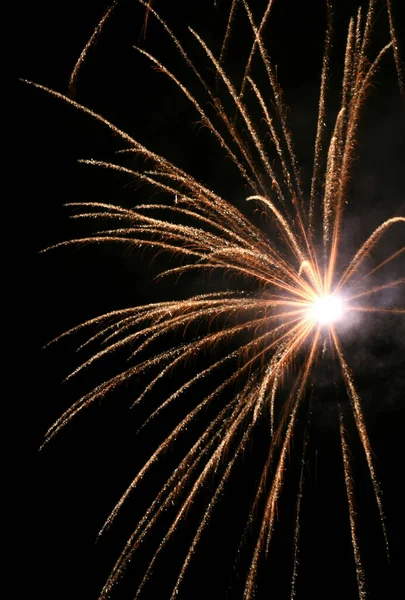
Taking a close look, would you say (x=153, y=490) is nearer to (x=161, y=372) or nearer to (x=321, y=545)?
(x=321, y=545)

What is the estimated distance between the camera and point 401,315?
28.4 ft

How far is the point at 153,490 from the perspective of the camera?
12828 millimetres

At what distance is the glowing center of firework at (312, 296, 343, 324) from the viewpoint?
6734 mm

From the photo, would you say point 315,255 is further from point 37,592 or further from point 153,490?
point 37,592

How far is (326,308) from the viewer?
6.77 metres

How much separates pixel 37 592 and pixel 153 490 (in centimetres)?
753

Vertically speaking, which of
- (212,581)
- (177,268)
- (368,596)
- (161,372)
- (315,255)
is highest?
(368,596)

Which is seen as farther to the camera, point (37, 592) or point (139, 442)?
point (37, 592)

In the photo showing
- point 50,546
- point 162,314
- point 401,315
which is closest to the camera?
point 162,314

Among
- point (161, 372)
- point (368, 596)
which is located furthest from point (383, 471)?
point (161, 372)

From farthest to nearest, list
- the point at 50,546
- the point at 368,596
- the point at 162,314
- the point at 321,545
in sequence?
the point at 50,546 < the point at 368,596 < the point at 321,545 < the point at 162,314

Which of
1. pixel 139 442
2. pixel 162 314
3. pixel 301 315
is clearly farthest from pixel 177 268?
pixel 139 442

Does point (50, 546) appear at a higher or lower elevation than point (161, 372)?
higher

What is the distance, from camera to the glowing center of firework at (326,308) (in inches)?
265
